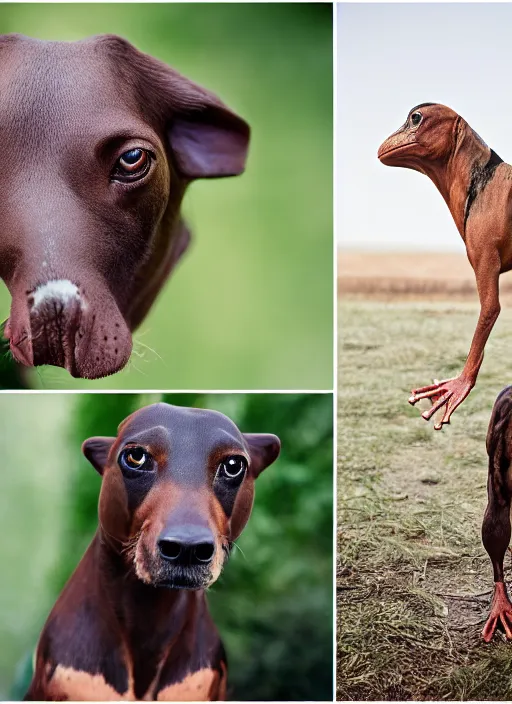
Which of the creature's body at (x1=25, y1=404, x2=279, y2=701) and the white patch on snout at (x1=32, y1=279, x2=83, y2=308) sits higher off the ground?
the white patch on snout at (x1=32, y1=279, x2=83, y2=308)

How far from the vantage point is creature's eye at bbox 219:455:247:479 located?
293 centimetres

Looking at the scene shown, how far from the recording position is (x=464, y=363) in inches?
127

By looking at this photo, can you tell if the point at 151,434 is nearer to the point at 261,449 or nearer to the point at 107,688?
the point at 261,449

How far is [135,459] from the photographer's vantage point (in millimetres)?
2902

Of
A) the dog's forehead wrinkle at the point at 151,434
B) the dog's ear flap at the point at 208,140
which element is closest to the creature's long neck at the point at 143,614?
the dog's forehead wrinkle at the point at 151,434

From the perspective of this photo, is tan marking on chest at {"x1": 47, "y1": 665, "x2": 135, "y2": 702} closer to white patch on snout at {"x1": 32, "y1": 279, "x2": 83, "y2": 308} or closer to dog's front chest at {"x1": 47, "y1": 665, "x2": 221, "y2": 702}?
dog's front chest at {"x1": 47, "y1": 665, "x2": 221, "y2": 702}

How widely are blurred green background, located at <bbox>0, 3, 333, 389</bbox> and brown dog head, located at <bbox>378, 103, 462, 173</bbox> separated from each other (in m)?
0.28

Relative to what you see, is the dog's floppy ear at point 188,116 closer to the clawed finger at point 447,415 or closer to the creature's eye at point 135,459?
the creature's eye at point 135,459

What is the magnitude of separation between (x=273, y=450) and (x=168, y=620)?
2.35ft

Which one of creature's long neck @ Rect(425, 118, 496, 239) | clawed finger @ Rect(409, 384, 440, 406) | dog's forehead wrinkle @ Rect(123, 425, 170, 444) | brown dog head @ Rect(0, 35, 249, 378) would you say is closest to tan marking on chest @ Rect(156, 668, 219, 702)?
dog's forehead wrinkle @ Rect(123, 425, 170, 444)

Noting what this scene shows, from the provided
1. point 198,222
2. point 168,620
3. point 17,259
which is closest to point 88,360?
point 17,259

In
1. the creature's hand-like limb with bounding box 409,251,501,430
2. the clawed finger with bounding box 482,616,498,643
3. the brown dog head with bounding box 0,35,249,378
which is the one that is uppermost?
the brown dog head with bounding box 0,35,249,378

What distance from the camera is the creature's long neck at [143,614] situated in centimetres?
292

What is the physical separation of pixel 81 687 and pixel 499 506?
1699mm
